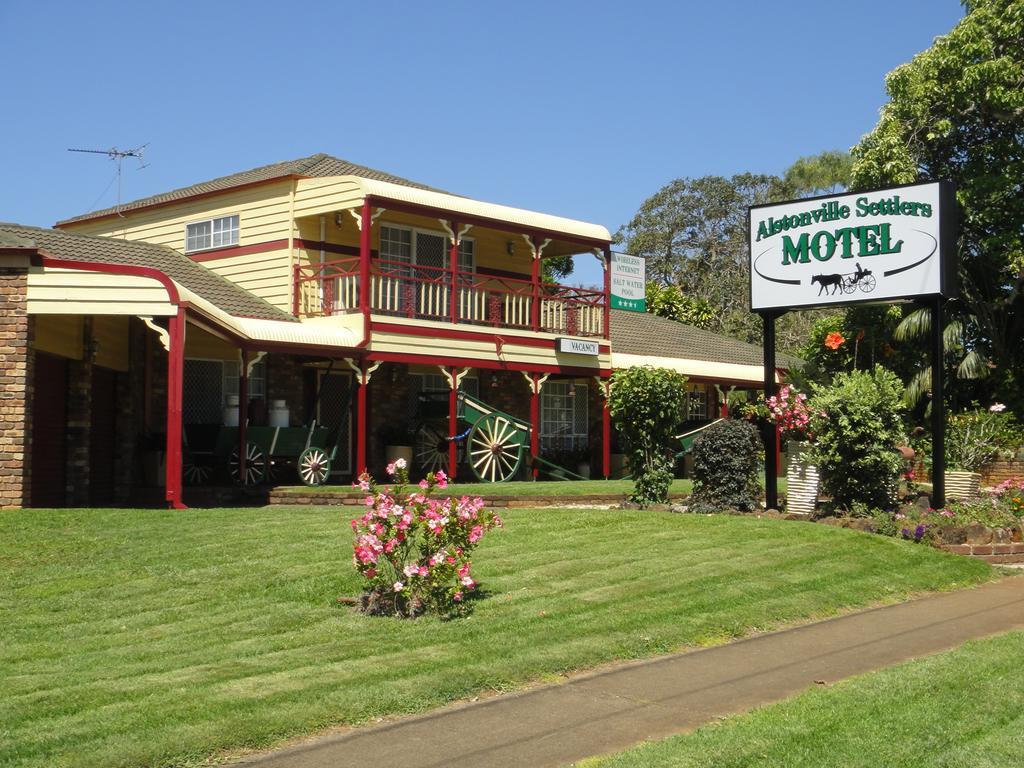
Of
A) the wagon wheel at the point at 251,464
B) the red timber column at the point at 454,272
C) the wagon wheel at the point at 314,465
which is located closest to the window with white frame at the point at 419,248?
the red timber column at the point at 454,272

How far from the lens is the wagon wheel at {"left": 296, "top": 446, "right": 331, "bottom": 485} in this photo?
18875 millimetres

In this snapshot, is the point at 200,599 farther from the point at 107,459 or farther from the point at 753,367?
the point at 753,367

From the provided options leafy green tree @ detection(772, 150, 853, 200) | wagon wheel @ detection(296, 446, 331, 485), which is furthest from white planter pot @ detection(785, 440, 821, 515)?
leafy green tree @ detection(772, 150, 853, 200)

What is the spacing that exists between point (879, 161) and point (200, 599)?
785 inches

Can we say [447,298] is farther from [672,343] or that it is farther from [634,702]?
[634,702]

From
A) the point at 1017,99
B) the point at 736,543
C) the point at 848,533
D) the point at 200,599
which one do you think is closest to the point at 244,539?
the point at 200,599

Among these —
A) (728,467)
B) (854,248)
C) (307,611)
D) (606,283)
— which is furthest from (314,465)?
(307,611)

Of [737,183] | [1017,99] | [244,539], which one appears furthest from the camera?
[737,183]

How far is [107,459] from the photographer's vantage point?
60.1 ft

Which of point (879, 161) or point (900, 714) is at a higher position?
point (879, 161)

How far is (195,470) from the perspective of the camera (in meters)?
19.2

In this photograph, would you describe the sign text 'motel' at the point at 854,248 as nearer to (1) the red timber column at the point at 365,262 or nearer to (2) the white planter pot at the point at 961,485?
(2) the white planter pot at the point at 961,485

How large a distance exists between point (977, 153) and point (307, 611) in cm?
2208

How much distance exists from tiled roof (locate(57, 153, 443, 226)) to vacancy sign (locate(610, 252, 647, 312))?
15.7ft
